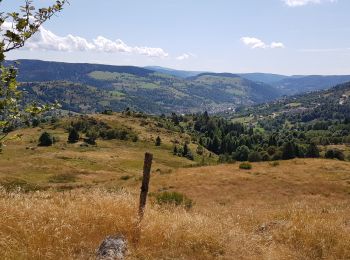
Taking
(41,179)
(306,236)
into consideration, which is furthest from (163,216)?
(41,179)

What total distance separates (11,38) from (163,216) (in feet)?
19.8

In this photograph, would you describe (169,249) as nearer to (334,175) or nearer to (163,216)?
(163,216)

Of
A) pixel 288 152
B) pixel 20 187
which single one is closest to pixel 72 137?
pixel 288 152

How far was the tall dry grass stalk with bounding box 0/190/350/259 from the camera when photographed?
899 centimetres

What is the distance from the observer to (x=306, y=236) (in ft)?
35.9

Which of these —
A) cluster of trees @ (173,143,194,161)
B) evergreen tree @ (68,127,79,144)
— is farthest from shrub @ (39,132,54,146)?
cluster of trees @ (173,143,194,161)

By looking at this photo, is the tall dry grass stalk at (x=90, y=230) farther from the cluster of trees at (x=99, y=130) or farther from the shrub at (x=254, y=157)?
the cluster of trees at (x=99, y=130)

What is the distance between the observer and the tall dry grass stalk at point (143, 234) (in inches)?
354

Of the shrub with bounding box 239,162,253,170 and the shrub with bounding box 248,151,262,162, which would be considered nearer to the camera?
the shrub with bounding box 239,162,253,170

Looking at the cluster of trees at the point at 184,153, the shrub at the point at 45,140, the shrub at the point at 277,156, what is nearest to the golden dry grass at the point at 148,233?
the shrub at the point at 277,156

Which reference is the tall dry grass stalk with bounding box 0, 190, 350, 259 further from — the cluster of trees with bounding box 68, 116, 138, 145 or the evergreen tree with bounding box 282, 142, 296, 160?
the cluster of trees with bounding box 68, 116, 138, 145

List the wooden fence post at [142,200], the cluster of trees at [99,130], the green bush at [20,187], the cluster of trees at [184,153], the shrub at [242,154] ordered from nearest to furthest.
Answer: the wooden fence post at [142,200] → the green bush at [20,187] → the cluster of trees at [184,153] → the shrub at [242,154] → the cluster of trees at [99,130]

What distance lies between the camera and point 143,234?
10.0 metres

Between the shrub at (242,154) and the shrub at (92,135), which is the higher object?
the shrub at (92,135)
